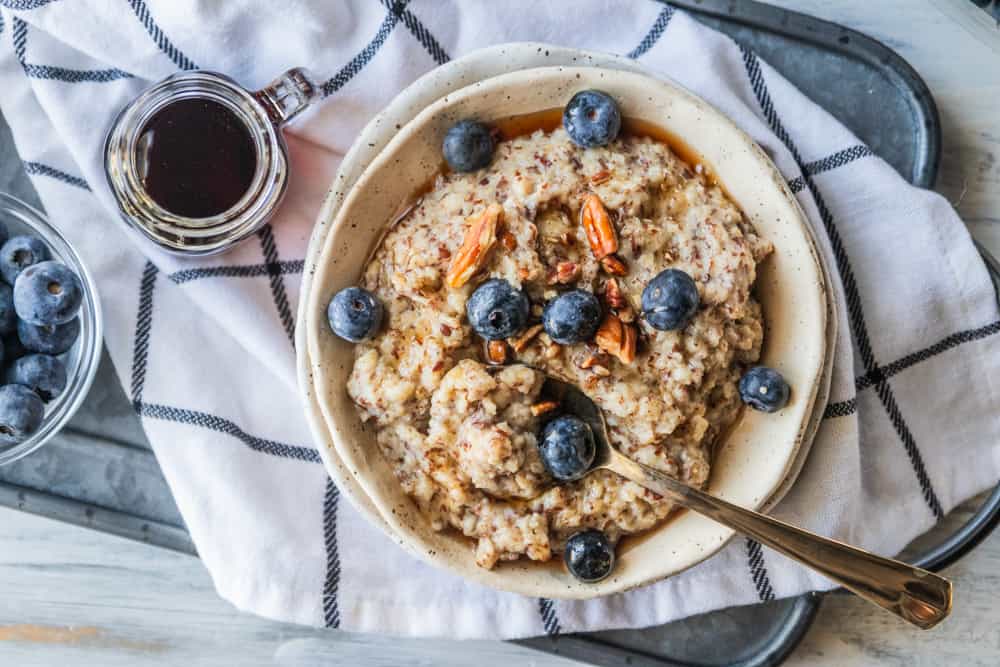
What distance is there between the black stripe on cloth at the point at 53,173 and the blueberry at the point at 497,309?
1161 millimetres

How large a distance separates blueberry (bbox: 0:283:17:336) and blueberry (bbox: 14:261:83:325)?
68mm

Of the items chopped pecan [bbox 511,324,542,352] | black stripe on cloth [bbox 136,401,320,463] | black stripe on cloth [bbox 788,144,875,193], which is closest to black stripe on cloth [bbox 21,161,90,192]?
black stripe on cloth [bbox 136,401,320,463]

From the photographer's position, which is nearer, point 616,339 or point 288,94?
point 616,339

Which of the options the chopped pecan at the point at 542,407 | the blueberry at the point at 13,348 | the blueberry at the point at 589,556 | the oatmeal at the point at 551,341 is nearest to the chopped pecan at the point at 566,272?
the oatmeal at the point at 551,341

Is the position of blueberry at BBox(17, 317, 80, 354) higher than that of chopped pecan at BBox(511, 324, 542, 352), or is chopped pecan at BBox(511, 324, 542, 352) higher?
chopped pecan at BBox(511, 324, 542, 352)

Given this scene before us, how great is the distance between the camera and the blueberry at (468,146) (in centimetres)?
214

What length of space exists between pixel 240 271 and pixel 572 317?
944mm

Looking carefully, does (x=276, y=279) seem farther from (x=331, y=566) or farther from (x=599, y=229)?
(x=599, y=229)

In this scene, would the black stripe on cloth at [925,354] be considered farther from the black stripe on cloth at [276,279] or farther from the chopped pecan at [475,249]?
the black stripe on cloth at [276,279]

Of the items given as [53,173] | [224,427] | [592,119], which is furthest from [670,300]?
[53,173]

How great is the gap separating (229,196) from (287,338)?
0.38 meters

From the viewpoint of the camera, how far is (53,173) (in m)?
2.53

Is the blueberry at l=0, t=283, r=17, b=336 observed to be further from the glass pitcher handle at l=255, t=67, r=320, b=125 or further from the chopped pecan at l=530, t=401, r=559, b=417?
the chopped pecan at l=530, t=401, r=559, b=417

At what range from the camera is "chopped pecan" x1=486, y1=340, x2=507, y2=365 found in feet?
6.75
